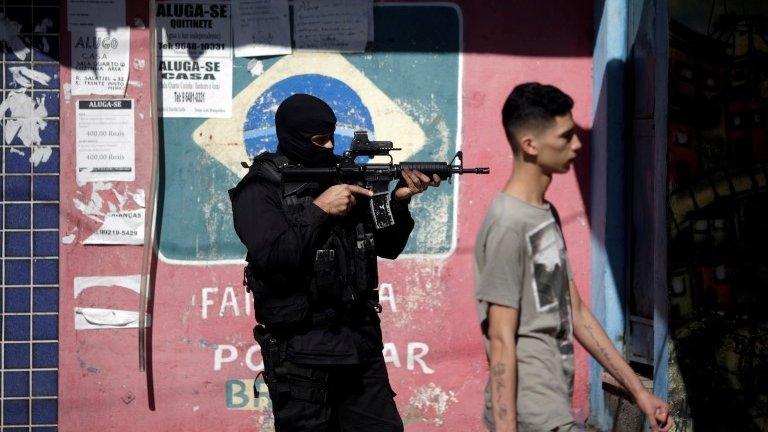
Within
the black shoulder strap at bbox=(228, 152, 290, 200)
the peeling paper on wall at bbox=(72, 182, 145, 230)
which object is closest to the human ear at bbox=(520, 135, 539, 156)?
the black shoulder strap at bbox=(228, 152, 290, 200)

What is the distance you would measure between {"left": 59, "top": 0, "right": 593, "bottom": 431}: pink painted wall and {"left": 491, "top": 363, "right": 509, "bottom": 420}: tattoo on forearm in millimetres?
2786

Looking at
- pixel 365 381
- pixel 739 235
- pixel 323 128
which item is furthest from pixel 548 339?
pixel 739 235

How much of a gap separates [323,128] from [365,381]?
3.35 feet

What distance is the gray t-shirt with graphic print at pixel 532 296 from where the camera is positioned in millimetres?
3113

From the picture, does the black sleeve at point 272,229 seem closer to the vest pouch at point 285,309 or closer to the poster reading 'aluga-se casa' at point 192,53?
the vest pouch at point 285,309

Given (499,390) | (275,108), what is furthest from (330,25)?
(499,390)

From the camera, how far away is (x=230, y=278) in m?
5.81

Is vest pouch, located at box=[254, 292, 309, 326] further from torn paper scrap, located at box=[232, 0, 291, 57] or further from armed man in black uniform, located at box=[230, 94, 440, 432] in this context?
torn paper scrap, located at box=[232, 0, 291, 57]

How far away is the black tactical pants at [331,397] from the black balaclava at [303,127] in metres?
0.83

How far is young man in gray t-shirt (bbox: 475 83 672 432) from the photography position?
310 cm

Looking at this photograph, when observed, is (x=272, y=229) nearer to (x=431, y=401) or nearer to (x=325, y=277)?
(x=325, y=277)

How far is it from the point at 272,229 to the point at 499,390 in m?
1.33

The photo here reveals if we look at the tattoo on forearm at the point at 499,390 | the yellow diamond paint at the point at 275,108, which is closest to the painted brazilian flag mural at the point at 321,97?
the yellow diamond paint at the point at 275,108

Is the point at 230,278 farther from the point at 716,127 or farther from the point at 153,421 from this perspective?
the point at 716,127
